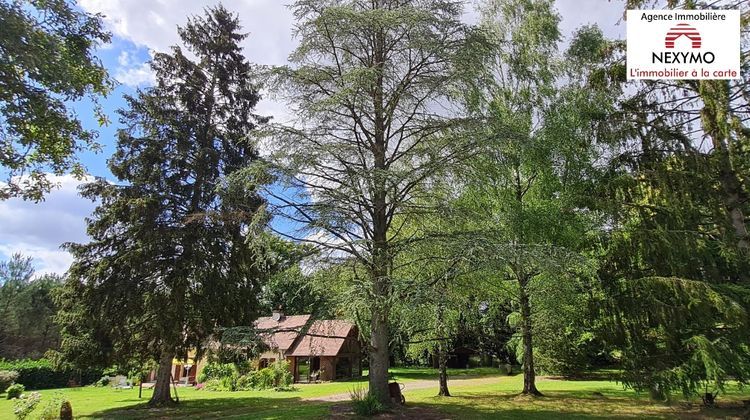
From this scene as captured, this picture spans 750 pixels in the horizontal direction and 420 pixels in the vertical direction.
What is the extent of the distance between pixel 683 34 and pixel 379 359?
1040 centimetres

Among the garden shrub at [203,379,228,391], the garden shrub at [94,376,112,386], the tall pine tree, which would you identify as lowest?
the garden shrub at [94,376,112,386]

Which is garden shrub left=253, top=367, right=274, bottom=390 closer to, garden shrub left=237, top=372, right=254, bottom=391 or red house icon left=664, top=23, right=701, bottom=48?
garden shrub left=237, top=372, right=254, bottom=391

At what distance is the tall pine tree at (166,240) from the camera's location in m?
16.3

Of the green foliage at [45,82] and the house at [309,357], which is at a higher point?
the green foliage at [45,82]

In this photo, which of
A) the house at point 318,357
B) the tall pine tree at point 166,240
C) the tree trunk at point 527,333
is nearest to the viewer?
the tree trunk at point 527,333

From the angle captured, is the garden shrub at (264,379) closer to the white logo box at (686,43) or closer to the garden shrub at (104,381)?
the garden shrub at (104,381)

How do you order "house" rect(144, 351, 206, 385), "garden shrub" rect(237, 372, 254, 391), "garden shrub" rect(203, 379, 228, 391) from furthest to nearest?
"house" rect(144, 351, 206, 385), "garden shrub" rect(203, 379, 228, 391), "garden shrub" rect(237, 372, 254, 391)

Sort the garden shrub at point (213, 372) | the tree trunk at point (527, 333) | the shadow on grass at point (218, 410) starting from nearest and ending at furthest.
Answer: the shadow on grass at point (218, 410)
the tree trunk at point (527, 333)
the garden shrub at point (213, 372)

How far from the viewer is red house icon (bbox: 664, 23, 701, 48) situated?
32.4 feet

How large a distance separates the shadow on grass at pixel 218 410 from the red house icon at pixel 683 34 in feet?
44.0

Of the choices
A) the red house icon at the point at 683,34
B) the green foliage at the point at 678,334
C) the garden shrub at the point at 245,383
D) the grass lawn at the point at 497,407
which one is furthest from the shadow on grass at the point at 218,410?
the red house icon at the point at 683,34

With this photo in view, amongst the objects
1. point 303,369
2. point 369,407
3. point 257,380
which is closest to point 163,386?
point 257,380

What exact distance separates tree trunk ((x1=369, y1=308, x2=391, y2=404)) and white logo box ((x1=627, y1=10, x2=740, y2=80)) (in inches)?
363

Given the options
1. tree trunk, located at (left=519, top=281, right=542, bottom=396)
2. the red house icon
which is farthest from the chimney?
the red house icon
